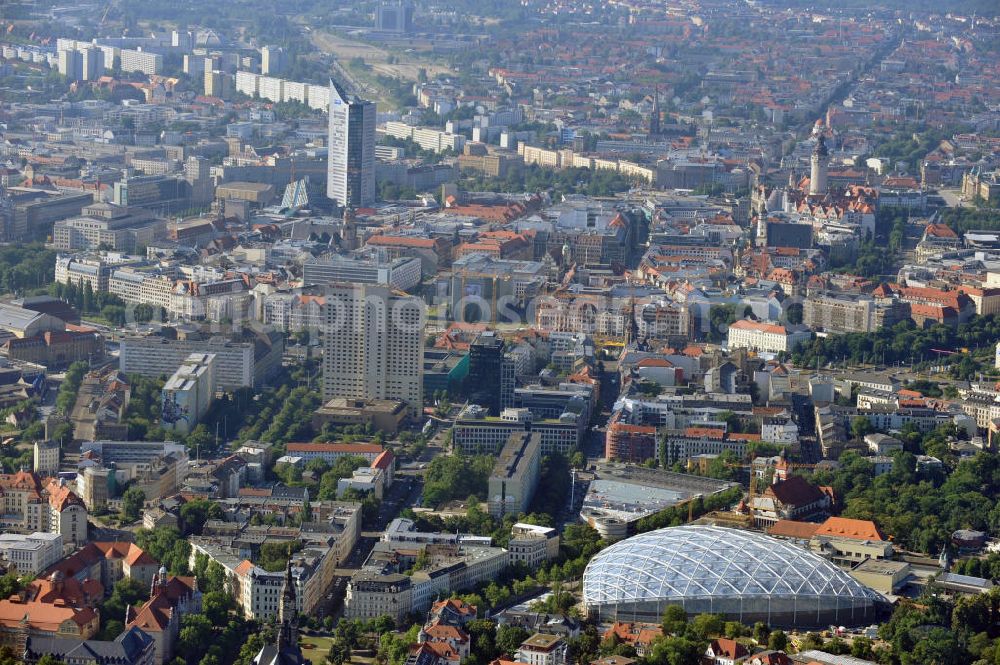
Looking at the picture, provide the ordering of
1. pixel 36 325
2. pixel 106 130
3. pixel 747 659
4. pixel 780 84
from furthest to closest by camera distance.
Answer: pixel 780 84 → pixel 106 130 → pixel 36 325 → pixel 747 659

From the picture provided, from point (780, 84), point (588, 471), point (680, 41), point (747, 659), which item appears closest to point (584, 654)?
point (747, 659)

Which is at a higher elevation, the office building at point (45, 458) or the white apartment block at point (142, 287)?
the white apartment block at point (142, 287)

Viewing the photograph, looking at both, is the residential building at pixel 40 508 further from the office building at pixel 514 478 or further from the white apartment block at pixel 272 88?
the white apartment block at pixel 272 88

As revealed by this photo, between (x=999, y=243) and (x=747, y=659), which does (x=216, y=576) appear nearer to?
(x=747, y=659)

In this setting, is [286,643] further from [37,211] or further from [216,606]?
[37,211]

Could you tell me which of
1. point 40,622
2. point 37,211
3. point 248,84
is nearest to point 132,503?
point 40,622

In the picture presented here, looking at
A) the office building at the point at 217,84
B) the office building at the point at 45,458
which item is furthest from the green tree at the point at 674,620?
the office building at the point at 217,84

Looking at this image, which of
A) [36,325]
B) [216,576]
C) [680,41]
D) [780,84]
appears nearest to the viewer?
[216,576]
